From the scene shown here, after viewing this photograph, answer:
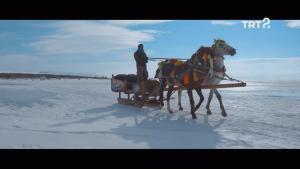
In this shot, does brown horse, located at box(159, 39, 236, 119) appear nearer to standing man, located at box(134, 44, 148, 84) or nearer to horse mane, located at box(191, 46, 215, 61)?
horse mane, located at box(191, 46, 215, 61)

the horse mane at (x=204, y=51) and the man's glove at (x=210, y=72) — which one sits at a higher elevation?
the horse mane at (x=204, y=51)

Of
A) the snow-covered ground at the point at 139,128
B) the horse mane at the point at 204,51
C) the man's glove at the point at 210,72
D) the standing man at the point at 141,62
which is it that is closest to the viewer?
the snow-covered ground at the point at 139,128

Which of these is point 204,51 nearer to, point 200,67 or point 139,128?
point 200,67

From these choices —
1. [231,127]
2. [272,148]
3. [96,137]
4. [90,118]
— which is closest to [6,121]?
[90,118]

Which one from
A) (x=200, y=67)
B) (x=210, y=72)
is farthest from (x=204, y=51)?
(x=210, y=72)

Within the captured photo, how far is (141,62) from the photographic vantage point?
42.1 ft

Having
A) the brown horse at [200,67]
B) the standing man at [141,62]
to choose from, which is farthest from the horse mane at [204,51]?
the standing man at [141,62]

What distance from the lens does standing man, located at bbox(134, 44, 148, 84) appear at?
1284cm

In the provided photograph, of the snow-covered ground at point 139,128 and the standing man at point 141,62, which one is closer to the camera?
the snow-covered ground at point 139,128

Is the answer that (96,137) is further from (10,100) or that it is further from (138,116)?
(10,100)

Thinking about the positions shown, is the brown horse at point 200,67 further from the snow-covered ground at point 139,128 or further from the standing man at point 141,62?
the standing man at point 141,62

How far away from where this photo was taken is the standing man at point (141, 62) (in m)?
12.8

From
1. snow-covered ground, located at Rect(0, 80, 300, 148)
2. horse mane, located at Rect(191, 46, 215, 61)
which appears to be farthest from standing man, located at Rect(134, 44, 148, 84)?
horse mane, located at Rect(191, 46, 215, 61)

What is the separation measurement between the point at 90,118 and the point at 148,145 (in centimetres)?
356
